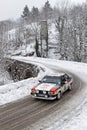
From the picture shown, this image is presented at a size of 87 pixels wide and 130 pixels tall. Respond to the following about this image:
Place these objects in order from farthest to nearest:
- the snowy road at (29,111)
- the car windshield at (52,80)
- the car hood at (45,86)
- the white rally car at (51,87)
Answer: the car windshield at (52,80) → the car hood at (45,86) → the white rally car at (51,87) → the snowy road at (29,111)

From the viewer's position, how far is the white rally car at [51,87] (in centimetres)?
1736

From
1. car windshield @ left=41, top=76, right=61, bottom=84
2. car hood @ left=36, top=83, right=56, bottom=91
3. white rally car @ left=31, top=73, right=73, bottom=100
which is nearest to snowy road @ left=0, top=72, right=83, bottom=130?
white rally car @ left=31, top=73, right=73, bottom=100

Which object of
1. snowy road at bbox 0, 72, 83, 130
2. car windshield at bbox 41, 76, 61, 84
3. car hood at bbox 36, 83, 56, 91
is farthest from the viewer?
car windshield at bbox 41, 76, 61, 84

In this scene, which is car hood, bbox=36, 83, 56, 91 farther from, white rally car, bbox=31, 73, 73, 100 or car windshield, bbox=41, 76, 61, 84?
car windshield, bbox=41, 76, 61, 84

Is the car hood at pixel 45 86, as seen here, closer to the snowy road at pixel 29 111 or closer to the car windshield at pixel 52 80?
the car windshield at pixel 52 80

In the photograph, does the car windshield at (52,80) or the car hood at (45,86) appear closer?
the car hood at (45,86)

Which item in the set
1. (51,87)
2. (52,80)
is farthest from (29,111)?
(52,80)

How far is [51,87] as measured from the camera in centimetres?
1783

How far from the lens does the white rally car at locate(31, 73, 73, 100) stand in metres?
17.4

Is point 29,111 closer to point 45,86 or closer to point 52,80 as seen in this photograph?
→ point 45,86

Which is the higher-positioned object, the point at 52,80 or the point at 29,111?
the point at 52,80

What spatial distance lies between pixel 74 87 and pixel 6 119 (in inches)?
400

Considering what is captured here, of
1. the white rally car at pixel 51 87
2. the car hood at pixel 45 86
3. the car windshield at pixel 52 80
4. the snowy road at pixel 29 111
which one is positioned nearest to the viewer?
the snowy road at pixel 29 111

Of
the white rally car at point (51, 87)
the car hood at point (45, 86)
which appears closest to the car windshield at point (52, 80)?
the white rally car at point (51, 87)
